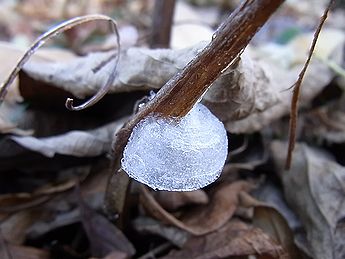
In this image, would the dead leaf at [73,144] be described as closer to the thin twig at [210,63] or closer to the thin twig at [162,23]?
the thin twig at [210,63]

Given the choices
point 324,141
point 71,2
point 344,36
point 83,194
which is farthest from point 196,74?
point 71,2

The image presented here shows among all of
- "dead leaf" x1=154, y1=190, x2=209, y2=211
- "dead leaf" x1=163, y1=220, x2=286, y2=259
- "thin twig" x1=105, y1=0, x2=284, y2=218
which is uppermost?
"thin twig" x1=105, y1=0, x2=284, y2=218

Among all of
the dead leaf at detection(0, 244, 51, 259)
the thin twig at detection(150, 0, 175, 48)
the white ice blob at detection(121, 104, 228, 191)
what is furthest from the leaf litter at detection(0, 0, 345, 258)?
the thin twig at detection(150, 0, 175, 48)

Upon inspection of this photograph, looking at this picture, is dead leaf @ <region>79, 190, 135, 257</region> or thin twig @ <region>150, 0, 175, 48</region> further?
thin twig @ <region>150, 0, 175, 48</region>

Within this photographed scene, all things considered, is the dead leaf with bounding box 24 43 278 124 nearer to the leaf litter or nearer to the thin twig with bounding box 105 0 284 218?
the leaf litter

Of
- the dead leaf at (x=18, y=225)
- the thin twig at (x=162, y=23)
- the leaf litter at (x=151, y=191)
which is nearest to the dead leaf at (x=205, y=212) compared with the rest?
the leaf litter at (x=151, y=191)

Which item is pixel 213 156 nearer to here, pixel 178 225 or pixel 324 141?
pixel 178 225

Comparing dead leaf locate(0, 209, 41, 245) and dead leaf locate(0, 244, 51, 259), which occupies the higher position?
dead leaf locate(0, 244, 51, 259)
